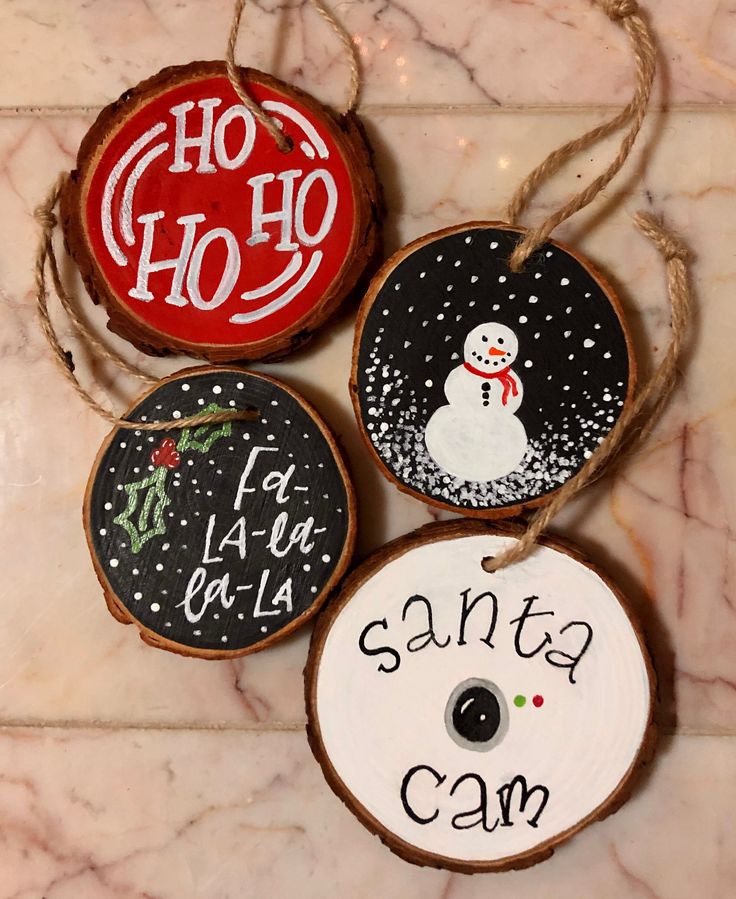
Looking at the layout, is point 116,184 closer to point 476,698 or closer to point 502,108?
point 502,108

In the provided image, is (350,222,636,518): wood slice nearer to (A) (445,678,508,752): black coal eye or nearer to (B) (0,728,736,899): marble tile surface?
(A) (445,678,508,752): black coal eye

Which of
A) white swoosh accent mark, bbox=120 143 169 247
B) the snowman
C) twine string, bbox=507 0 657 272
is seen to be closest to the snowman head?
the snowman

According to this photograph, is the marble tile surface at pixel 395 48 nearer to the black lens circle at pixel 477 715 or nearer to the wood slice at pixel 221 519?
the wood slice at pixel 221 519

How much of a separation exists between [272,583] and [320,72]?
0.48 m

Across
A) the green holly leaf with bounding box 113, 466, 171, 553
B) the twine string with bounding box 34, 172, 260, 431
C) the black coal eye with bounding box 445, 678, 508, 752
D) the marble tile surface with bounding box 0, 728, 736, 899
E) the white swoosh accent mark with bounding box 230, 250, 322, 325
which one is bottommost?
the marble tile surface with bounding box 0, 728, 736, 899

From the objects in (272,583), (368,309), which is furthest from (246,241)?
(272,583)

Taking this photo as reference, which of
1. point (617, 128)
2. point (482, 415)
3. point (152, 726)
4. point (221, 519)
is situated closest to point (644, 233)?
point (617, 128)

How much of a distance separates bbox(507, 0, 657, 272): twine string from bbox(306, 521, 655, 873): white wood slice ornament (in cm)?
30

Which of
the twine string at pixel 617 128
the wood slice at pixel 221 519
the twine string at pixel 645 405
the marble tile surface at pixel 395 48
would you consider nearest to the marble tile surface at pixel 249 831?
the wood slice at pixel 221 519

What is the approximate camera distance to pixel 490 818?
2.14 ft

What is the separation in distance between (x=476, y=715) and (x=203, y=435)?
337mm

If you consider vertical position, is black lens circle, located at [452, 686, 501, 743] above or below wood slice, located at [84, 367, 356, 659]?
below

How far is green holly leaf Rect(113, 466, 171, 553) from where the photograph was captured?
26.8 inches

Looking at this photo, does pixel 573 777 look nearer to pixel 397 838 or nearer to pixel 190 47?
pixel 397 838
